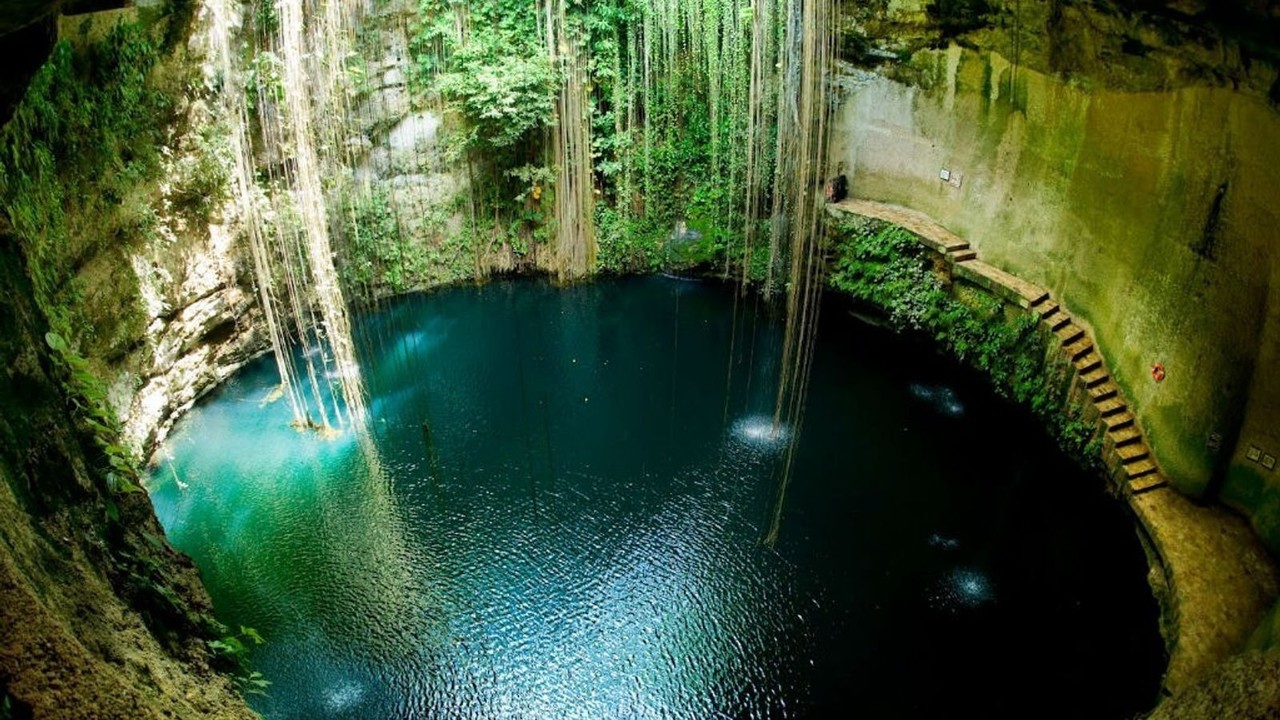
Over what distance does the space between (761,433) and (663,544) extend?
218 centimetres

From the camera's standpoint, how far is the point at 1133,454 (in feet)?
25.2

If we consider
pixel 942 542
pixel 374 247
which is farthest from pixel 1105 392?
pixel 374 247

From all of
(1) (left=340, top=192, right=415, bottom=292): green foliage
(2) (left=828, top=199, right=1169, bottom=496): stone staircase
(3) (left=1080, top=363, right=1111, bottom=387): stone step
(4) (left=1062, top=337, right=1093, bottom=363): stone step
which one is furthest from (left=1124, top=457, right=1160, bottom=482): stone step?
(1) (left=340, top=192, right=415, bottom=292): green foliage

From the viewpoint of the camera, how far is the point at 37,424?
3.04 m

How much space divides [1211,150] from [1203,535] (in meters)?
3.39

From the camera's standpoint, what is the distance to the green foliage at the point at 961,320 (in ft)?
28.7

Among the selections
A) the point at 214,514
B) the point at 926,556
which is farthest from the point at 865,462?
the point at 214,514

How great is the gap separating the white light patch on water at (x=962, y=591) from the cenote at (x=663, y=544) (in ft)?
0.08

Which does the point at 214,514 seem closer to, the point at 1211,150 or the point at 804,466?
the point at 804,466

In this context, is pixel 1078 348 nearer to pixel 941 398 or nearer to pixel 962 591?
pixel 941 398

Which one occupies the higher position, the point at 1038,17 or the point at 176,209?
the point at 1038,17

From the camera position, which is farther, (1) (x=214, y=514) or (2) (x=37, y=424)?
(1) (x=214, y=514)

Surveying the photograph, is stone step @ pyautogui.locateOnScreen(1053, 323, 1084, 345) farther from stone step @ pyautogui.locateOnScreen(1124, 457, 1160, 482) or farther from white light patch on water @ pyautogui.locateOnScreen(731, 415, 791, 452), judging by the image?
white light patch on water @ pyautogui.locateOnScreen(731, 415, 791, 452)

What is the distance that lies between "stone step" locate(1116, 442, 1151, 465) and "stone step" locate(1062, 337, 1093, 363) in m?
1.17
